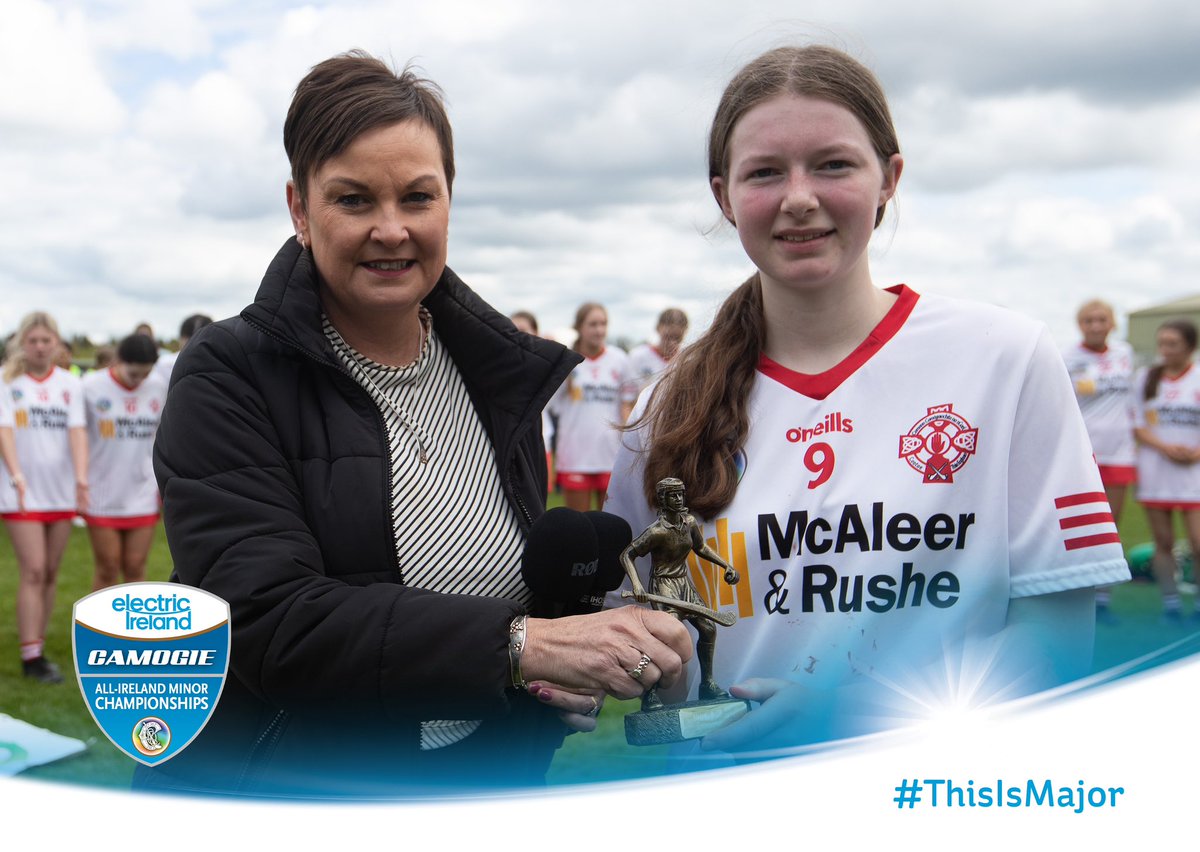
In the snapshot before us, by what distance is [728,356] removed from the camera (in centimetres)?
211

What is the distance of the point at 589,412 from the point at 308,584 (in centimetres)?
860

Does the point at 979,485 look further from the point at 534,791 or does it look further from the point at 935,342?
the point at 534,791

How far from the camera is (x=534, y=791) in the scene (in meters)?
1.98

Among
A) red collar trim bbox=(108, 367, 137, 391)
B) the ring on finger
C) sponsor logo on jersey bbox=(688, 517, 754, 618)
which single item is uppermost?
red collar trim bbox=(108, 367, 137, 391)

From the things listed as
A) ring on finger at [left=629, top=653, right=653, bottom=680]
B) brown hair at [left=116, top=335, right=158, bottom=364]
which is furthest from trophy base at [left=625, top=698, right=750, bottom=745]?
brown hair at [left=116, top=335, right=158, bottom=364]

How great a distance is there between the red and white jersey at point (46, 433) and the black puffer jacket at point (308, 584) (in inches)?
228

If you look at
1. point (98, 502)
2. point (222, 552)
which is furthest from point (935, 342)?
point (98, 502)

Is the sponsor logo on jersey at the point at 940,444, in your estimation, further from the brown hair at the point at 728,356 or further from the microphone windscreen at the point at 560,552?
the microphone windscreen at the point at 560,552

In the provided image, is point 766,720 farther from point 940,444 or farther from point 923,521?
point 940,444

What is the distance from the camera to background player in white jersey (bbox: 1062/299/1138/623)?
29.2ft

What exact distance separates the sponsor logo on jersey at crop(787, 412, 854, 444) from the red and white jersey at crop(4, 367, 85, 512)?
21.0ft

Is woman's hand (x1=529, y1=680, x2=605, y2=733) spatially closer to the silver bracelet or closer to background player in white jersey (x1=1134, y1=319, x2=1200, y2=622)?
the silver bracelet

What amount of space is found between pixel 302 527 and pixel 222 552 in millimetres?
128

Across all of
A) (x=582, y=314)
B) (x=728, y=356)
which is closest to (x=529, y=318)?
(x=582, y=314)
